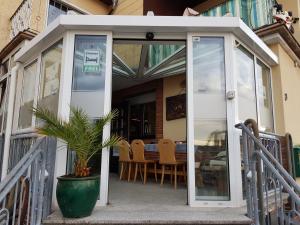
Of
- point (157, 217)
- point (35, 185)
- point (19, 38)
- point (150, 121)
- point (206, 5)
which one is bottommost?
point (157, 217)

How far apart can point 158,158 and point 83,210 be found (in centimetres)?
325

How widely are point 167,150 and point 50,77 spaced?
8.83 ft

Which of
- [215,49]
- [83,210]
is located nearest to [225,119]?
[215,49]

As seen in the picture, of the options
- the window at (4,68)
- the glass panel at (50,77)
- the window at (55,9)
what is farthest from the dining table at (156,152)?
the window at (55,9)

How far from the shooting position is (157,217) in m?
3.08

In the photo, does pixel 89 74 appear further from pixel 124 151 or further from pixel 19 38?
pixel 124 151

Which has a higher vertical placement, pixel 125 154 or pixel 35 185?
pixel 125 154

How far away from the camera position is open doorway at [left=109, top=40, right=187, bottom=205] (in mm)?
4764

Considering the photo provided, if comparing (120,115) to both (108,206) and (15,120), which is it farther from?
(108,206)

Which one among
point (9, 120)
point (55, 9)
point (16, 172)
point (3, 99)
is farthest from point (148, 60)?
point (16, 172)

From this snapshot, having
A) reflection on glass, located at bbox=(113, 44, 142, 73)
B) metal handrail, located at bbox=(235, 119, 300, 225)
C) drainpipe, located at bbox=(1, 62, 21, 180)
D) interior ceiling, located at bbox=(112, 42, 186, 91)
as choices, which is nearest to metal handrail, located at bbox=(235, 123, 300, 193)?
metal handrail, located at bbox=(235, 119, 300, 225)

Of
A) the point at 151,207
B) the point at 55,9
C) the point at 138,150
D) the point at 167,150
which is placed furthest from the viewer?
the point at 55,9

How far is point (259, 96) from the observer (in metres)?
4.88

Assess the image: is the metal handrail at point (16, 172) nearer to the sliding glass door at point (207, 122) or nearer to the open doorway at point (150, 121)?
the open doorway at point (150, 121)
